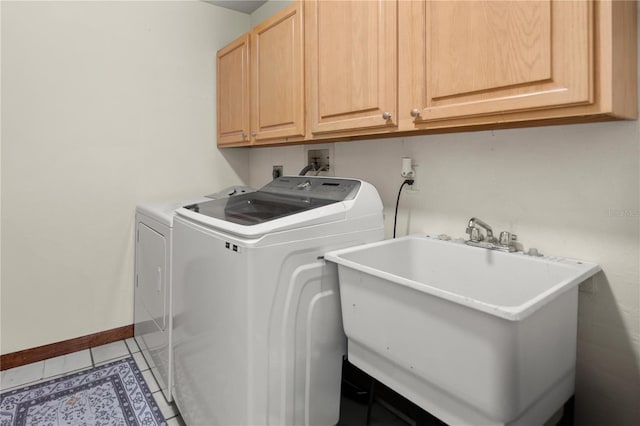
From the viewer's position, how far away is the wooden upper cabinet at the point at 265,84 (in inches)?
72.2

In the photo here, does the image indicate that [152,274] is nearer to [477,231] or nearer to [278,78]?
[278,78]

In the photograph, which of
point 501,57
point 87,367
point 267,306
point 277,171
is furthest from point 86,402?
point 501,57

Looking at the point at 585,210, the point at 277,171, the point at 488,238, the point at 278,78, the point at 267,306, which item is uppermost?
the point at 278,78

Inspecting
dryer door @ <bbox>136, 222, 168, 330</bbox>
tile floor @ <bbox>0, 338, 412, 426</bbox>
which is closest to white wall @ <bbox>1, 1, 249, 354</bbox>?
tile floor @ <bbox>0, 338, 412, 426</bbox>

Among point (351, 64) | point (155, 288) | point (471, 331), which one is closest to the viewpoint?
point (471, 331)

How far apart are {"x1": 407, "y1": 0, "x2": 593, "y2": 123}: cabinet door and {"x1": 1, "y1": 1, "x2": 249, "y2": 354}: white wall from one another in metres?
1.98

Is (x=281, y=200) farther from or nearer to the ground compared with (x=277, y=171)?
nearer to the ground

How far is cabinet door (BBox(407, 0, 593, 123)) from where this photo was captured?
91 cm

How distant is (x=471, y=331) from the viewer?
879 mm

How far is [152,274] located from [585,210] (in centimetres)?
205

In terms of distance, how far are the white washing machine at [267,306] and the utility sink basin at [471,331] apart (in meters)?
0.10

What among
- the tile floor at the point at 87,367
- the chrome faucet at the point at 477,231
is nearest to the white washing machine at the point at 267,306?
the tile floor at the point at 87,367

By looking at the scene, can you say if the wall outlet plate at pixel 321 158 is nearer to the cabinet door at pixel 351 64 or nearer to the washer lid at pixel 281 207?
the washer lid at pixel 281 207

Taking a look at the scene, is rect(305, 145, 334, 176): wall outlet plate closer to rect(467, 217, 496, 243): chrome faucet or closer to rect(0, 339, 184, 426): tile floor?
rect(467, 217, 496, 243): chrome faucet
